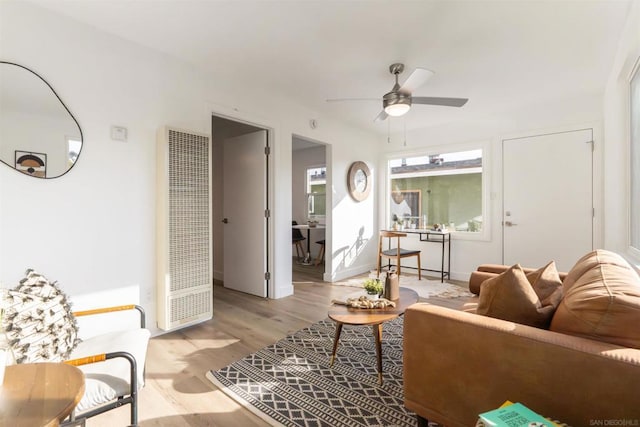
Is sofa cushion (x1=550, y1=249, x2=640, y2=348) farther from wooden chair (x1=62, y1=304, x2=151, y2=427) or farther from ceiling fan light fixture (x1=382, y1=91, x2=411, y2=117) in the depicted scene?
ceiling fan light fixture (x1=382, y1=91, x2=411, y2=117)

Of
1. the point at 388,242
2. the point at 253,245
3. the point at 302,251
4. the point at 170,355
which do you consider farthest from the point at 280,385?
the point at 302,251

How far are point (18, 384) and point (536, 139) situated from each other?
17.2 ft

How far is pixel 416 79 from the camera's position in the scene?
2.43 metres

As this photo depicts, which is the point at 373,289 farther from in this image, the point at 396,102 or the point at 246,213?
the point at 246,213

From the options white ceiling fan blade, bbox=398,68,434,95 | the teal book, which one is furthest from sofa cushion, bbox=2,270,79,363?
white ceiling fan blade, bbox=398,68,434,95

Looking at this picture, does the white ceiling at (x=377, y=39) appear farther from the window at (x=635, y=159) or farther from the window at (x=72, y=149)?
the window at (x=72, y=149)

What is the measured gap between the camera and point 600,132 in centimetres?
364

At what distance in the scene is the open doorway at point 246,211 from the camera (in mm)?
3744

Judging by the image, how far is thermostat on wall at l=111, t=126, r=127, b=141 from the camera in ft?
7.80

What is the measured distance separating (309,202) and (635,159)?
16.8 ft

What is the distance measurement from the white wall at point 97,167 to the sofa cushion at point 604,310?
2882 millimetres

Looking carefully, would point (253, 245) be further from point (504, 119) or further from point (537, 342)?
point (504, 119)

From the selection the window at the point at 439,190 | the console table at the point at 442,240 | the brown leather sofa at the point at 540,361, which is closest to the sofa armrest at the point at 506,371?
the brown leather sofa at the point at 540,361

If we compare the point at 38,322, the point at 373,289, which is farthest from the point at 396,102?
the point at 38,322
